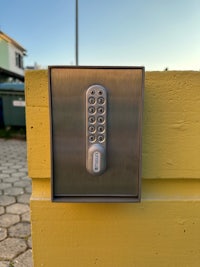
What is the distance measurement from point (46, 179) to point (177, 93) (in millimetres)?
691

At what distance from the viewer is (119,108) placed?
88 centimetres

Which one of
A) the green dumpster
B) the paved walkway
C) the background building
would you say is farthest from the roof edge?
the paved walkway

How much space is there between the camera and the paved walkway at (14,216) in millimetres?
1659

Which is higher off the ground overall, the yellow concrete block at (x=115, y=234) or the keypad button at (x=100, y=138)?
the keypad button at (x=100, y=138)

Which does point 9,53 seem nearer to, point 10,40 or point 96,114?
point 10,40

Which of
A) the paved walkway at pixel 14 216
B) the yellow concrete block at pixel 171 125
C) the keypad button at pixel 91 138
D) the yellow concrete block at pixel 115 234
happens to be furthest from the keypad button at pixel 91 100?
the paved walkway at pixel 14 216

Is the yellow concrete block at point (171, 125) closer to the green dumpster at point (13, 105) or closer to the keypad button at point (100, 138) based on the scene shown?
the keypad button at point (100, 138)

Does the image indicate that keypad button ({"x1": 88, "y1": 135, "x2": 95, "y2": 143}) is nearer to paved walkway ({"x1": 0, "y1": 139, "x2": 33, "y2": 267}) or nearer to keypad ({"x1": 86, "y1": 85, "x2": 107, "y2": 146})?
keypad ({"x1": 86, "y1": 85, "x2": 107, "y2": 146})

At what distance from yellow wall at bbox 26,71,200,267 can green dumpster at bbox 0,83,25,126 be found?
593 centimetres

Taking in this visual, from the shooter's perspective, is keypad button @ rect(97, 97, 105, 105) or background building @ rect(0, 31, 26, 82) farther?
background building @ rect(0, 31, 26, 82)

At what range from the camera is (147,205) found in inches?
41.0

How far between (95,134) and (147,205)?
442 mm

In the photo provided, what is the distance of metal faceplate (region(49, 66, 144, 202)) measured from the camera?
33.9 inches

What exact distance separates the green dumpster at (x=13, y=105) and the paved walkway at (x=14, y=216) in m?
2.70
